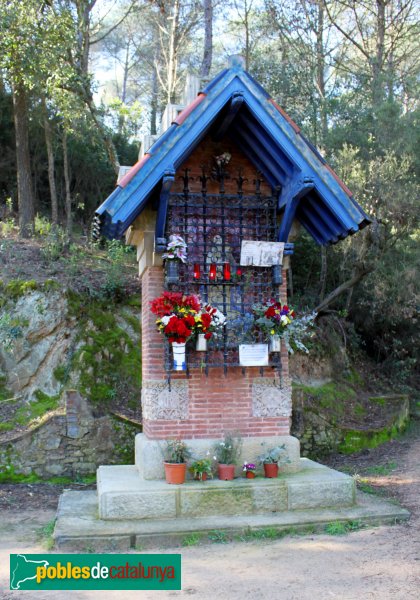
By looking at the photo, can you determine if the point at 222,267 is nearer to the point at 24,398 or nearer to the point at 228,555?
the point at 228,555

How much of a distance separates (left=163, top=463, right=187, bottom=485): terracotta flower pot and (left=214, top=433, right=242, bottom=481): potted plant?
1.53 feet

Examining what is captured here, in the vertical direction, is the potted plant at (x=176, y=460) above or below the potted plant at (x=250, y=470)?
above

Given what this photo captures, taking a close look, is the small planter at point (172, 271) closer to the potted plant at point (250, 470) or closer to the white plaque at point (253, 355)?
the white plaque at point (253, 355)

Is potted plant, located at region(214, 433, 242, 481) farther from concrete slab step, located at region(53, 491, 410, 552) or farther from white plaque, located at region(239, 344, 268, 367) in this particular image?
white plaque, located at region(239, 344, 268, 367)

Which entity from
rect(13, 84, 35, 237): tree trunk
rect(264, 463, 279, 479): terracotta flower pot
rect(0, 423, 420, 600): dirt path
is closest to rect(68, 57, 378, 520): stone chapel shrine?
rect(264, 463, 279, 479): terracotta flower pot

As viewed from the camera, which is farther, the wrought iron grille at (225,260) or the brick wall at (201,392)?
the wrought iron grille at (225,260)

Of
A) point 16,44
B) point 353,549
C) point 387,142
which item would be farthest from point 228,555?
point 16,44

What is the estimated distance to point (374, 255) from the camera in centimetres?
1197

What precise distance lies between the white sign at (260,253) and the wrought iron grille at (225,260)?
0.14 meters

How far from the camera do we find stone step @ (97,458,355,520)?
5.84 m

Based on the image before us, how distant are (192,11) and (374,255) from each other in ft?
27.2

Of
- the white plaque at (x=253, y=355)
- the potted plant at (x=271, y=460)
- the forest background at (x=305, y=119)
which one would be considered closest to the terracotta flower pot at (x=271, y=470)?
the potted plant at (x=271, y=460)

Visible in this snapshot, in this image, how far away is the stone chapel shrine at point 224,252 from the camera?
623 cm

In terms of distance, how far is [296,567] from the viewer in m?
4.84
